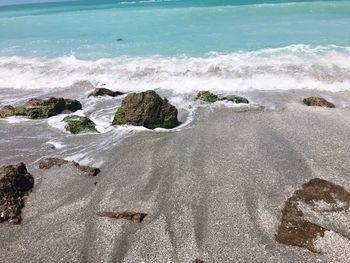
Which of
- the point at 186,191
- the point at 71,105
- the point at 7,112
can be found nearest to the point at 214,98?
the point at 71,105

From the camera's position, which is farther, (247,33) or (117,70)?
(247,33)

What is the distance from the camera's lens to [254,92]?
11586mm

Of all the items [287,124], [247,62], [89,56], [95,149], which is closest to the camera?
[95,149]

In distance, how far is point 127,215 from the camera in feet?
18.5

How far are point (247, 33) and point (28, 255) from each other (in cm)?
1923

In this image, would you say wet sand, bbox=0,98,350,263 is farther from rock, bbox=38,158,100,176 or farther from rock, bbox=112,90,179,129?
rock, bbox=112,90,179,129

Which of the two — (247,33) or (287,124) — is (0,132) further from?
(247,33)

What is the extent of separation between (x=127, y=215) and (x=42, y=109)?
218 inches

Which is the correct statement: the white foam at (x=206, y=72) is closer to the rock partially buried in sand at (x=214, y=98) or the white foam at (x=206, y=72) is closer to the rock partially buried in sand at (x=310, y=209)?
the rock partially buried in sand at (x=214, y=98)

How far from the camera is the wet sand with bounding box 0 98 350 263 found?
16.3ft

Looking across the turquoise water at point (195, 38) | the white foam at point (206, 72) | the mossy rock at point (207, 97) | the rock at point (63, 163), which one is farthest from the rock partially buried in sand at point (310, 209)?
the turquoise water at point (195, 38)

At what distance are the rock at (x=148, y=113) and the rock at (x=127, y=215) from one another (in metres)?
3.42

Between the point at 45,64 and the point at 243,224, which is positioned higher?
the point at 243,224

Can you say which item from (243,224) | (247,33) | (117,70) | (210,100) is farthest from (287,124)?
(247,33)
